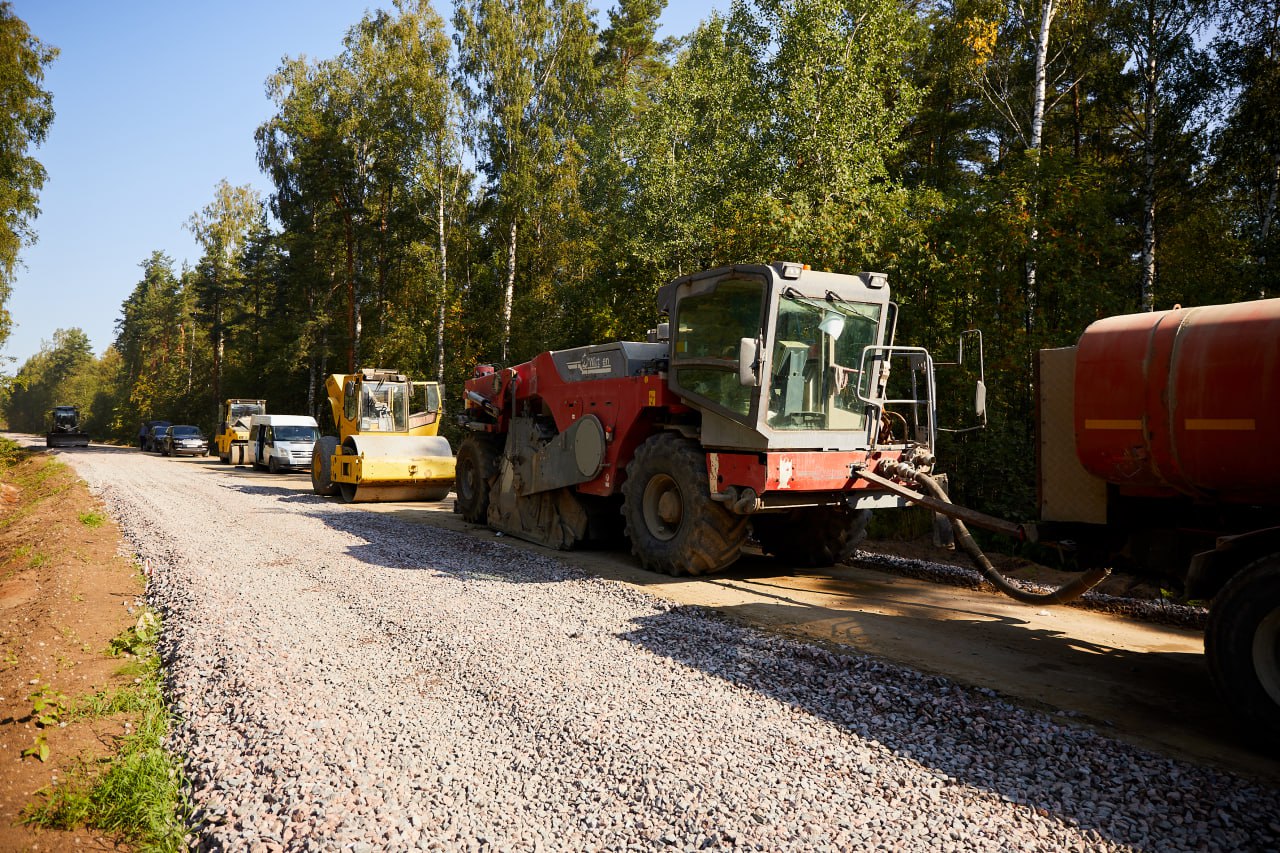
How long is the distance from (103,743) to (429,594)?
3488 millimetres

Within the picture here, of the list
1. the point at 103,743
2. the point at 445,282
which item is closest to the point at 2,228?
the point at 445,282

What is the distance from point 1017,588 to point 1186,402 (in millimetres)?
2956

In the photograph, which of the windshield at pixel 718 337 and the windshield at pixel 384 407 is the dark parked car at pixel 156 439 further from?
the windshield at pixel 718 337

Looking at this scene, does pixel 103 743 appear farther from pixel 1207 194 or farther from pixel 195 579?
pixel 1207 194

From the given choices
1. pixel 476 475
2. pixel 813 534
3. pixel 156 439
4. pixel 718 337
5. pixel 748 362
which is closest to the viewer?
pixel 748 362

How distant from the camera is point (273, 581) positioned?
8305 millimetres

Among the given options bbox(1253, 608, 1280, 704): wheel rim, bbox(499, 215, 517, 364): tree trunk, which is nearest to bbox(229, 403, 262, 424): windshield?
bbox(499, 215, 517, 364): tree trunk

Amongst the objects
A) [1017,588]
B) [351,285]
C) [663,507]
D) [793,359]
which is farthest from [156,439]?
[1017,588]

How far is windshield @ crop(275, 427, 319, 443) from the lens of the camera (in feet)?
86.3

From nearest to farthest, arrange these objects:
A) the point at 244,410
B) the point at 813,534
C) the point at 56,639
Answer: the point at 56,639, the point at 813,534, the point at 244,410

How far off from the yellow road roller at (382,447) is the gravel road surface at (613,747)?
9469mm

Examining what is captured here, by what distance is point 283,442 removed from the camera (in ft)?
85.8

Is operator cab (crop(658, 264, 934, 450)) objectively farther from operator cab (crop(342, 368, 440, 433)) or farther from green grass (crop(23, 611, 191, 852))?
operator cab (crop(342, 368, 440, 433))

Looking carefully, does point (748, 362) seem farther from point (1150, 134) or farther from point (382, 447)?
point (1150, 134)
